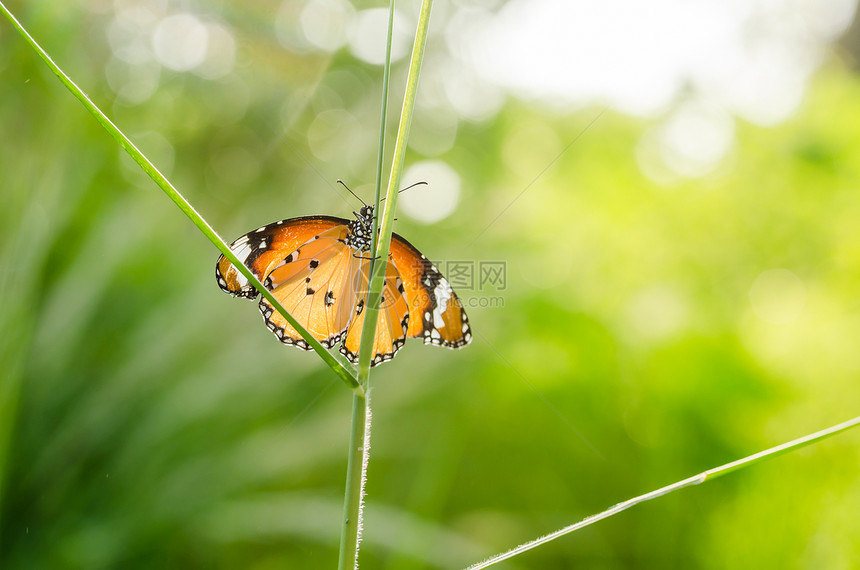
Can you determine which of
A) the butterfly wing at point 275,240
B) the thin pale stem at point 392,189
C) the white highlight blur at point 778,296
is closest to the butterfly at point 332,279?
the butterfly wing at point 275,240

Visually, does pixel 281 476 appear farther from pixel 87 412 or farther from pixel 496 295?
pixel 496 295

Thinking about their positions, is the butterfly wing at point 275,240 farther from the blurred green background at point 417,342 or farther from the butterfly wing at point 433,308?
the blurred green background at point 417,342

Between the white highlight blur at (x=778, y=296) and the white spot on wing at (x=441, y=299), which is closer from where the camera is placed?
the white spot on wing at (x=441, y=299)

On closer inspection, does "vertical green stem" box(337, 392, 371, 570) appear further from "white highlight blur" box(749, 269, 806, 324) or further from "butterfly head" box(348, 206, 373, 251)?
"white highlight blur" box(749, 269, 806, 324)

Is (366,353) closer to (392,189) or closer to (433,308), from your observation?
(392,189)

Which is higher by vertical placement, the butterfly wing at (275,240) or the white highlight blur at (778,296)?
the white highlight blur at (778,296)

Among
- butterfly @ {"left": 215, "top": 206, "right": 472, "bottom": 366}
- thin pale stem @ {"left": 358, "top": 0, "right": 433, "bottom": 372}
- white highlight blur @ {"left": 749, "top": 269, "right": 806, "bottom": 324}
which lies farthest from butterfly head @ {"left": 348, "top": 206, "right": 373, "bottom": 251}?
white highlight blur @ {"left": 749, "top": 269, "right": 806, "bottom": 324}

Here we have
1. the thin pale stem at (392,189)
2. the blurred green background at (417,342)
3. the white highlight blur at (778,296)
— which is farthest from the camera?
the white highlight blur at (778,296)

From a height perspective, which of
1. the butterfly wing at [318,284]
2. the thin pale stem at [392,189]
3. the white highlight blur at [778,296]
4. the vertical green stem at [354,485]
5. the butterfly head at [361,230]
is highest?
the white highlight blur at [778,296]
